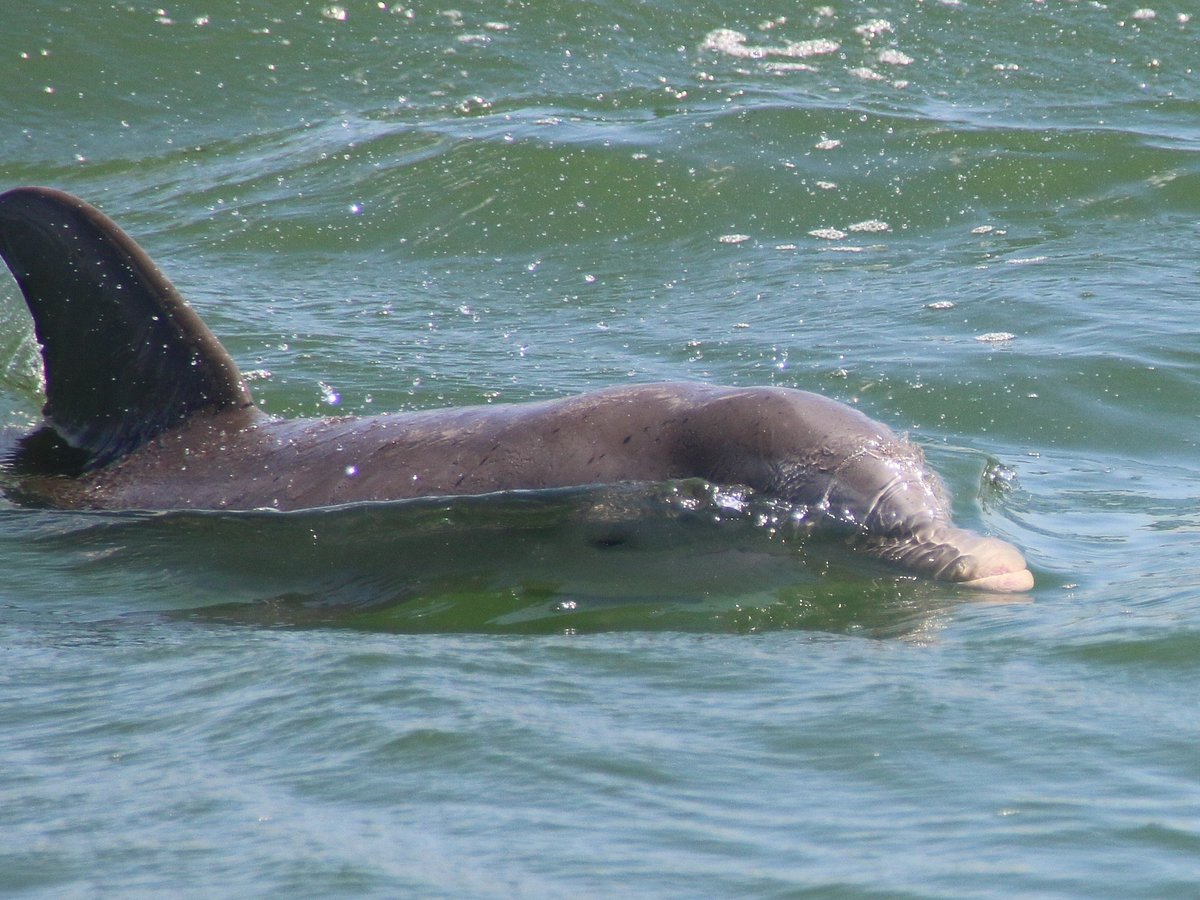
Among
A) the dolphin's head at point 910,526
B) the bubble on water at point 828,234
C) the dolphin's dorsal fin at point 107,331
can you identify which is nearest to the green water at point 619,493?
the bubble on water at point 828,234

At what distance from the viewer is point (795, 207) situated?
12578mm

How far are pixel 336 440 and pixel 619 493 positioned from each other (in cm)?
130

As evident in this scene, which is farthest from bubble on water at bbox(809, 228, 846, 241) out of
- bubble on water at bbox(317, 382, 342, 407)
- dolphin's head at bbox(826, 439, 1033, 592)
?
dolphin's head at bbox(826, 439, 1033, 592)

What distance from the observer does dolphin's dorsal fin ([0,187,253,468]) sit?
22.8 feet

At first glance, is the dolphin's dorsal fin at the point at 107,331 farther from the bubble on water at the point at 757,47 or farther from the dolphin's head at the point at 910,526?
the bubble on water at the point at 757,47

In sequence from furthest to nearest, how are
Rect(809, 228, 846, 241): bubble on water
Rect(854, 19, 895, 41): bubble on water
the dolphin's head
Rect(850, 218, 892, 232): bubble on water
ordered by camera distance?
Rect(854, 19, 895, 41): bubble on water
Rect(850, 218, 892, 232): bubble on water
Rect(809, 228, 846, 241): bubble on water
the dolphin's head

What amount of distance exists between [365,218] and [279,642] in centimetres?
804

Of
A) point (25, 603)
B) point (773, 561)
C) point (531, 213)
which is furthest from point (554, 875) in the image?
point (531, 213)

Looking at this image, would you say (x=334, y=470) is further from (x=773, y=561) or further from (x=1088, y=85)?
(x=1088, y=85)

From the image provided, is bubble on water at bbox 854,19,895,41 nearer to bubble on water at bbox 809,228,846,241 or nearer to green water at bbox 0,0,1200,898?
green water at bbox 0,0,1200,898

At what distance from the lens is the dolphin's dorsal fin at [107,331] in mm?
6949

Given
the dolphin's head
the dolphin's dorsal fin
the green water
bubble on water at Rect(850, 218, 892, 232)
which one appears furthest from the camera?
bubble on water at Rect(850, 218, 892, 232)

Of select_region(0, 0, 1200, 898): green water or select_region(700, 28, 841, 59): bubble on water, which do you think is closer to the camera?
select_region(0, 0, 1200, 898): green water

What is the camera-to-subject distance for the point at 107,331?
7055mm
